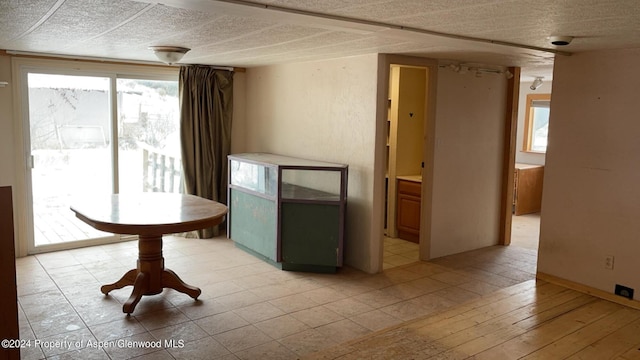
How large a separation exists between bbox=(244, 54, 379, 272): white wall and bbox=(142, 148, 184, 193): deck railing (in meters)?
1.14

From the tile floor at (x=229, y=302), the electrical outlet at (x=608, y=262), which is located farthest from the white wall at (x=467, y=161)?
the electrical outlet at (x=608, y=262)

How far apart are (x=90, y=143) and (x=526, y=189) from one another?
606 centimetres

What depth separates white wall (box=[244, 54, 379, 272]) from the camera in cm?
452

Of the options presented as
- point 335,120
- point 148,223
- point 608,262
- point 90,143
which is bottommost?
point 608,262

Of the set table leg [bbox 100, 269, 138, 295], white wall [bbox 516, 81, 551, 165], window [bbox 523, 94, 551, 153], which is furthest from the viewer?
window [bbox 523, 94, 551, 153]

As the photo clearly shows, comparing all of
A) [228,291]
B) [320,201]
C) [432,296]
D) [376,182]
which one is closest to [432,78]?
[376,182]

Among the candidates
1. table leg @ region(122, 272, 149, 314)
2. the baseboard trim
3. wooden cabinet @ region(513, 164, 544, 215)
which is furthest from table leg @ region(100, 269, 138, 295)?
wooden cabinet @ region(513, 164, 544, 215)

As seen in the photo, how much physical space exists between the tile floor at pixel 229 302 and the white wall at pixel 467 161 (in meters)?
0.28

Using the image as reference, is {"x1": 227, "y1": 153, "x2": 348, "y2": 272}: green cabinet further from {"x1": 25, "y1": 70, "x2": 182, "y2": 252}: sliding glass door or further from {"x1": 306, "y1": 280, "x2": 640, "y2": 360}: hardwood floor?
{"x1": 25, "y1": 70, "x2": 182, "y2": 252}: sliding glass door

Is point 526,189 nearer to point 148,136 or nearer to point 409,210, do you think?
point 409,210

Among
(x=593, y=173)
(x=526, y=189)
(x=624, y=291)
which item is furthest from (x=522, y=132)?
(x=624, y=291)

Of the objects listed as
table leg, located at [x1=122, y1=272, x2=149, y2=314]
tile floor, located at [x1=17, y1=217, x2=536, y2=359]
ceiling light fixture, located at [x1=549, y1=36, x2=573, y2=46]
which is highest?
ceiling light fixture, located at [x1=549, y1=36, x2=573, y2=46]

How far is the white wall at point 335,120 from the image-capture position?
4.52 metres

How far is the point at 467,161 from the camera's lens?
5.31 metres
